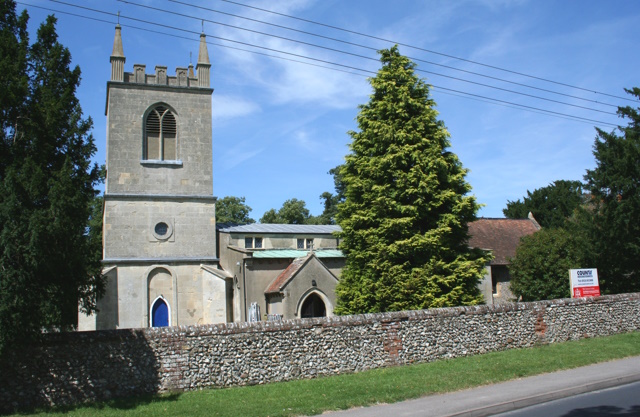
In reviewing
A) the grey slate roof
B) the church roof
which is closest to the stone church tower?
the church roof

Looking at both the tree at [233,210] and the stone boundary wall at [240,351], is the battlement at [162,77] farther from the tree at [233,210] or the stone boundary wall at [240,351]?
the tree at [233,210]

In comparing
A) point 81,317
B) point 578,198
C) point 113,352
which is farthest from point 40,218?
point 578,198

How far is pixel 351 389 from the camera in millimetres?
13312

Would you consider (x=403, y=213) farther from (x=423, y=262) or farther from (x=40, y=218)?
(x=40, y=218)

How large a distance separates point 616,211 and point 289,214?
48.4 m

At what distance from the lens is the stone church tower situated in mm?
28688

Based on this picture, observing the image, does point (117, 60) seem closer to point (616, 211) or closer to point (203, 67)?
point (203, 67)

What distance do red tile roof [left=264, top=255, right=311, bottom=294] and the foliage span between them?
37.7m

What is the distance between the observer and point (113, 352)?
13.6 metres

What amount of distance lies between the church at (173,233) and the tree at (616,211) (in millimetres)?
13777

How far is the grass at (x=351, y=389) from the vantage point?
38.7 feet

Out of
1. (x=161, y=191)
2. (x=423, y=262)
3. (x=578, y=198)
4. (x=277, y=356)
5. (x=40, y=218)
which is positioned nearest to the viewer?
(x=40, y=218)

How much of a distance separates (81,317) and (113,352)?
1532 cm

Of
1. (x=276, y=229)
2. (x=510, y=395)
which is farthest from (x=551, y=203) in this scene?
(x=510, y=395)
